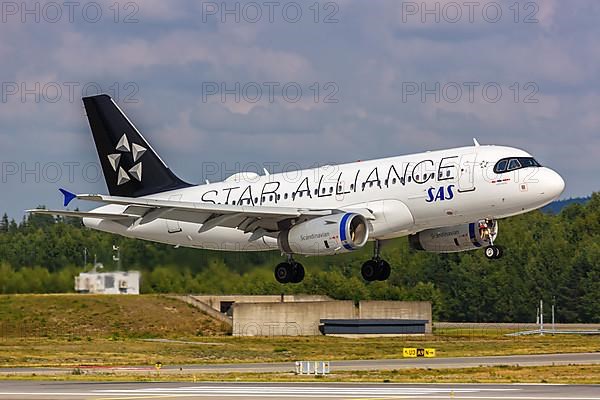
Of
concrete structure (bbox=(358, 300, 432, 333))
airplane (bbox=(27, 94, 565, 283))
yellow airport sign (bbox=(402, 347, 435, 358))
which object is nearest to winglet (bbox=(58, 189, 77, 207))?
airplane (bbox=(27, 94, 565, 283))

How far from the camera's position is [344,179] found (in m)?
59.3

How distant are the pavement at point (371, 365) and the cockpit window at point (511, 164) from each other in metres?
14.2

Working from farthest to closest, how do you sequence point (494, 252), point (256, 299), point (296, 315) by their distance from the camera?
point (296, 315), point (256, 299), point (494, 252)

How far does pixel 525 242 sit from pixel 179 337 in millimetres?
52302

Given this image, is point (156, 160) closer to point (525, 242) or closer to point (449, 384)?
point (449, 384)

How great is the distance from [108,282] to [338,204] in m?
20.7

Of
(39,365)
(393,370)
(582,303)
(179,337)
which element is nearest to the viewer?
(393,370)

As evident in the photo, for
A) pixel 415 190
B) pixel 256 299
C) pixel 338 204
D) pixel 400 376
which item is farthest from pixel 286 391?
pixel 256 299

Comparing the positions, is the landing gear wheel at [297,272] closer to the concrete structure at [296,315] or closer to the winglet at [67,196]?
the winglet at [67,196]

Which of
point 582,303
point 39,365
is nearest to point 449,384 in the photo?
point 39,365

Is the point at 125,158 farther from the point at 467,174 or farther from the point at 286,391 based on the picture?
the point at 286,391

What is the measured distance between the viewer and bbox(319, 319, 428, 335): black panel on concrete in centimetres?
10375

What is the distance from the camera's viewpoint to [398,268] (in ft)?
433

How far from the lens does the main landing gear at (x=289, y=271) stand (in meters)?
61.6
